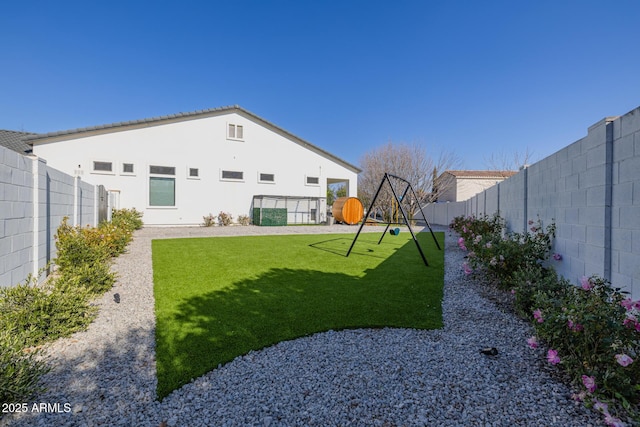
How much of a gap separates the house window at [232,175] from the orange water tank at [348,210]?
7.44 metres

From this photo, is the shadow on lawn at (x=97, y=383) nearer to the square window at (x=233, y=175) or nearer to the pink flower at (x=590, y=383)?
the pink flower at (x=590, y=383)

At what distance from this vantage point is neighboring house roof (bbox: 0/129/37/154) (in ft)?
59.5

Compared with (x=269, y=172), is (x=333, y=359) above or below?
below

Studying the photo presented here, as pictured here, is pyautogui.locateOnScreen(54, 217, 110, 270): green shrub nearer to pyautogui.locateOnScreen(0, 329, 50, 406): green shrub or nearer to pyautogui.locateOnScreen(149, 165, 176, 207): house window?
pyautogui.locateOnScreen(0, 329, 50, 406): green shrub

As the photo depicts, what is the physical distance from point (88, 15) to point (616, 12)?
15348 millimetres

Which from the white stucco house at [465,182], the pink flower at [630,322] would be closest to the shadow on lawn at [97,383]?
the pink flower at [630,322]

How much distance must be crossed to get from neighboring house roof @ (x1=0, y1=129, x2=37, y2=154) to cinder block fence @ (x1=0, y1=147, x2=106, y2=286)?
56.8ft

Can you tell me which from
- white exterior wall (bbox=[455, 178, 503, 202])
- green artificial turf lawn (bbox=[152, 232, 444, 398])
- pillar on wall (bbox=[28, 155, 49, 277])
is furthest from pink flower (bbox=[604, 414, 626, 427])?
white exterior wall (bbox=[455, 178, 503, 202])

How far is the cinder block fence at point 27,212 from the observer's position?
145 inches

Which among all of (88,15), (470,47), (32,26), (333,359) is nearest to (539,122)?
(470,47)

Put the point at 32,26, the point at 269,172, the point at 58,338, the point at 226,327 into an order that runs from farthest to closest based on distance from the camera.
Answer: the point at 269,172, the point at 32,26, the point at 226,327, the point at 58,338

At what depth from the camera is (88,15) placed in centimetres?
1017

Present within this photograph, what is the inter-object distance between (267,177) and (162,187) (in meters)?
6.82

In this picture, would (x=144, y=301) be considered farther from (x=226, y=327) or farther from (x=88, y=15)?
(x=88, y=15)
